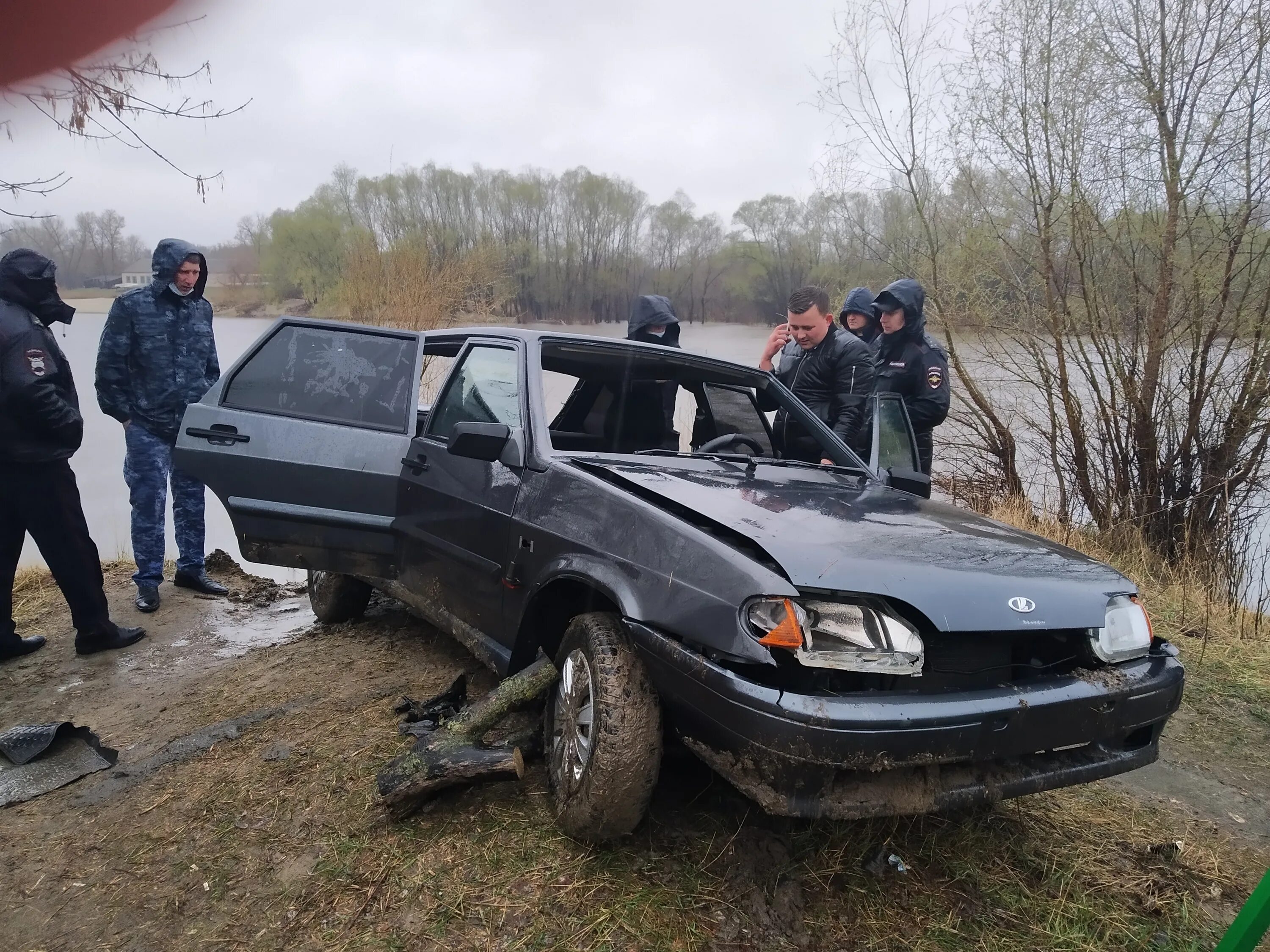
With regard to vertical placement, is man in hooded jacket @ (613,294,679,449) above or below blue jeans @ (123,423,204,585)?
above

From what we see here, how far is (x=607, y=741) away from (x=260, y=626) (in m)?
3.49

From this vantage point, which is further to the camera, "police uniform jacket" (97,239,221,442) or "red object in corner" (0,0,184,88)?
"police uniform jacket" (97,239,221,442)

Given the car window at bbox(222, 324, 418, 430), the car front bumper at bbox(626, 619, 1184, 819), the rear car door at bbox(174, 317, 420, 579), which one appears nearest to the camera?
the car front bumper at bbox(626, 619, 1184, 819)

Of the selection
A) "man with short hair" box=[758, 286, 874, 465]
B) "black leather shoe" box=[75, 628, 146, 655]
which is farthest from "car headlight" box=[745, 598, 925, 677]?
"black leather shoe" box=[75, 628, 146, 655]

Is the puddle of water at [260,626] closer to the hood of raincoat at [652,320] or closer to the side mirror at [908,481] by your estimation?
the hood of raincoat at [652,320]

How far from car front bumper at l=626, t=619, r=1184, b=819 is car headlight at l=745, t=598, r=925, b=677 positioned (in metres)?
0.08

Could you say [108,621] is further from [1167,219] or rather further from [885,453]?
[1167,219]

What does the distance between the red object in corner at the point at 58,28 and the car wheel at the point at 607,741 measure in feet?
5.41

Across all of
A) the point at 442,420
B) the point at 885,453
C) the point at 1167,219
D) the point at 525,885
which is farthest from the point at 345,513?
the point at 1167,219

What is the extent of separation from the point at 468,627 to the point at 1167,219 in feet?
22.9

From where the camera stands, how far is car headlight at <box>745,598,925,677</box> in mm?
1815

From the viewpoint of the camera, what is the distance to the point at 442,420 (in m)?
3.49

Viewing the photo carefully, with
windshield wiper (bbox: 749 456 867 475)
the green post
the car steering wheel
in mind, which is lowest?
the green post

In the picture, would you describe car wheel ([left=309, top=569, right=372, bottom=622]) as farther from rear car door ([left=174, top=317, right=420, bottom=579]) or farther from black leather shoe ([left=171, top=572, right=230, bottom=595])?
black leather shoe ([left=171, top=572, right=230, bottom=595])
